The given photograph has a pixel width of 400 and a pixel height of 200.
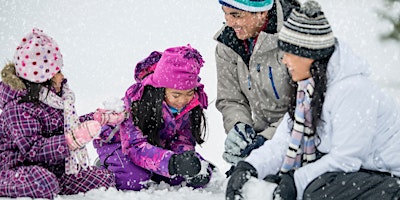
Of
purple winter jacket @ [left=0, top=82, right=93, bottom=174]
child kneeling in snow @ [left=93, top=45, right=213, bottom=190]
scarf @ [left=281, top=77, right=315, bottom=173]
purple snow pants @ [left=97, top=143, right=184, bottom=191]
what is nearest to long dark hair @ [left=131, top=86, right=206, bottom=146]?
child kneeling in snow @ [left=93, top=45, right=213, bottom=190]

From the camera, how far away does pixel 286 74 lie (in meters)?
4.17

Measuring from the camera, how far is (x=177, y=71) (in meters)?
3.91

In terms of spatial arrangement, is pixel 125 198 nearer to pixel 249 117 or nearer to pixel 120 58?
pixel 249 117

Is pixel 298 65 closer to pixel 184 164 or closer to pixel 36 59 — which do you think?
pixel 184 164

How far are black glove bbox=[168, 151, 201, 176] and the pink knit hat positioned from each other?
0.46 meters

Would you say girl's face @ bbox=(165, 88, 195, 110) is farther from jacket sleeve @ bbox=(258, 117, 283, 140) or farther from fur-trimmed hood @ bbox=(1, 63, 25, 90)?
fur-trimmed hood @ bbox=(1, 63, 25, 90)

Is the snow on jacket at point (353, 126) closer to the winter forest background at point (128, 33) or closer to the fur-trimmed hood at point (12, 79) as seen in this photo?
the fur-trimmed hood at point (12, 79)

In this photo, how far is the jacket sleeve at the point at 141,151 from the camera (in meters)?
3.86

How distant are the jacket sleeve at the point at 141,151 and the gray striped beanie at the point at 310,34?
4.02ft

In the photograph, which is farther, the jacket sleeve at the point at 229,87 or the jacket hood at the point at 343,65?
the jacket sleeve at the point at 229,87

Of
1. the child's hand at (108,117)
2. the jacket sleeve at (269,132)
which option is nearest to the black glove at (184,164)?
the child's hand at (108,117)

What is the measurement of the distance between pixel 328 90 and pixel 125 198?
56.1 inches

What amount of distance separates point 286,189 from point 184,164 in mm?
916

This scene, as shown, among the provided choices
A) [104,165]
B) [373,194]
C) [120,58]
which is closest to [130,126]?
[104,165]
